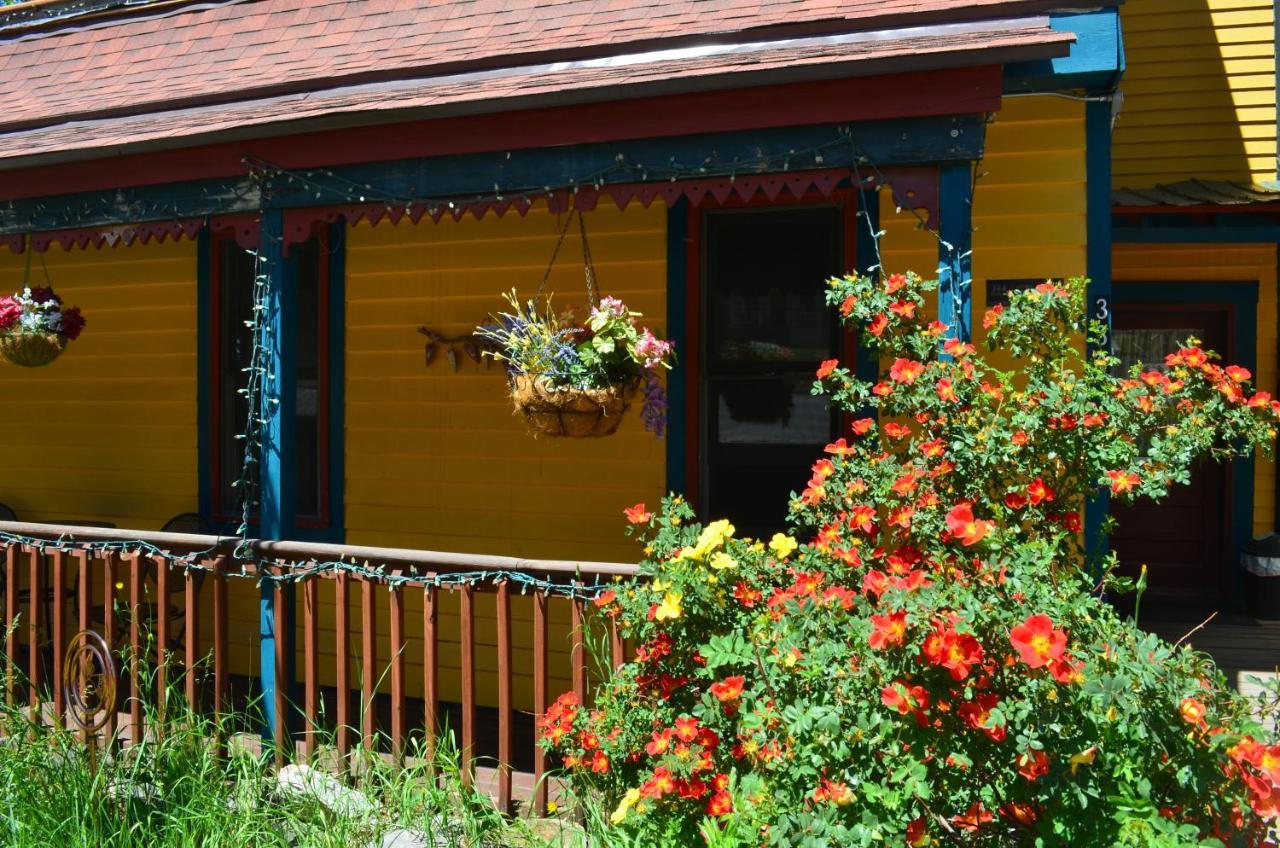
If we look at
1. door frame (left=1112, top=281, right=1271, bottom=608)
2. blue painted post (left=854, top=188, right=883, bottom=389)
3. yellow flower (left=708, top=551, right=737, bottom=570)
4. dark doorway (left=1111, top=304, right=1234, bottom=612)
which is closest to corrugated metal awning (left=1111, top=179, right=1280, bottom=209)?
door frame (left=1112, top=281, right=1271, bottom=608)

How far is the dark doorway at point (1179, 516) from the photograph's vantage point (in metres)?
8.13

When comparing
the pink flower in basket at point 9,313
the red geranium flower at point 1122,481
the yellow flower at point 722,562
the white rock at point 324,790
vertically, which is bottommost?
the white rock at point 324,790

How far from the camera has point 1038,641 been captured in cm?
271

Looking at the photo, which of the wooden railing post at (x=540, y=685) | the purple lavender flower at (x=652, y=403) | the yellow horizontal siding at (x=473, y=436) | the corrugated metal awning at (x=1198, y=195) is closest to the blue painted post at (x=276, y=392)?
the wooden railing post at (x=540, y=685)

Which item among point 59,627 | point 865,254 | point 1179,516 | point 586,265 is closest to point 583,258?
point 586,265

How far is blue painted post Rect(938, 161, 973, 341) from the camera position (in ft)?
13.4

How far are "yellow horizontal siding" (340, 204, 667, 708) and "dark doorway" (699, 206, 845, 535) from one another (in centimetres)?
32

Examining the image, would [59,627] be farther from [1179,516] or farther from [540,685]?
[1179,516]

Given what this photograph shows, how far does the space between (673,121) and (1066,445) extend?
1.97 meters

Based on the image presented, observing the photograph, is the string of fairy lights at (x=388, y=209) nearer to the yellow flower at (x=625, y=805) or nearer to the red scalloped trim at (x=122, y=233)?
the red scalloped trim at (x=122, y=233)

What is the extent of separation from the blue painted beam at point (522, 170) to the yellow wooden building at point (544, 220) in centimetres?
1

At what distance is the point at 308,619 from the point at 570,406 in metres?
1.50

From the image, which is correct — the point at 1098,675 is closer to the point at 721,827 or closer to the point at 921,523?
the point at 921,523

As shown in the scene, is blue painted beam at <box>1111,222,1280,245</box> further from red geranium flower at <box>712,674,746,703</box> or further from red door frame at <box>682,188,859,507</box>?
red geranium flower at <box>712,674,746,703</box>
